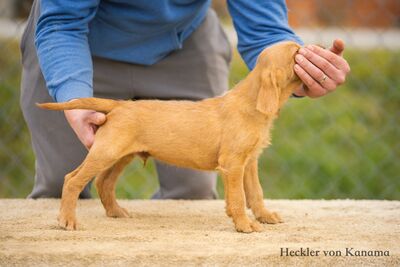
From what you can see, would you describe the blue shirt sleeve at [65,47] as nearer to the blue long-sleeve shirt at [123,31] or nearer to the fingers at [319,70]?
the blue long-sleeve shirt at [123,31]

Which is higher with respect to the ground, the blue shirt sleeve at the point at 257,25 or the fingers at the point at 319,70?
the fingers at the point at 319,70

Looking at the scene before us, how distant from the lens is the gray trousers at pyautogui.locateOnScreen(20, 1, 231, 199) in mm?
3957

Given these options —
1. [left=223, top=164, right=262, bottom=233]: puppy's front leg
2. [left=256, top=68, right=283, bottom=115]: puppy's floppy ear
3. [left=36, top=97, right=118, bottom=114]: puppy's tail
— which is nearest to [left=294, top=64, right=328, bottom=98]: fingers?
[left=256, top=68, right=283, bottom=115]: puppy's floppy ear

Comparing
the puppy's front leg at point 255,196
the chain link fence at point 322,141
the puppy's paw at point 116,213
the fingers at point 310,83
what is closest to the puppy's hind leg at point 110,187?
the puppy's paw at point 116,213

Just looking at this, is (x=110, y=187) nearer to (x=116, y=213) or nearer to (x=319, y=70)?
(x=116, y=213)

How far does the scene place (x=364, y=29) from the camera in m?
8.62

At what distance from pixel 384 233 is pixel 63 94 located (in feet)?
4.77

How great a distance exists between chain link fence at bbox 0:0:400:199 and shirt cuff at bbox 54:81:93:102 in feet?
8.46

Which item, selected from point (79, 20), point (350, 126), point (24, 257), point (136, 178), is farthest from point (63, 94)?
point (350, 126)

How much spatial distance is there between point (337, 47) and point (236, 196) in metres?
0.78

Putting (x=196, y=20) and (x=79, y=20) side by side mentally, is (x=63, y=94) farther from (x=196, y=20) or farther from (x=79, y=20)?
(x=196, y=20)

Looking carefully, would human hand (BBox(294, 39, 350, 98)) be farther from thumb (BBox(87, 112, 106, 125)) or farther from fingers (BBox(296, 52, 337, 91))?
thumb (BBox(87, 112, 106, 125))

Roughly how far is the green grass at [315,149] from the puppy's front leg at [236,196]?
293 cm

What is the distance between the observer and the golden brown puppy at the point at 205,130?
294 centimetres
